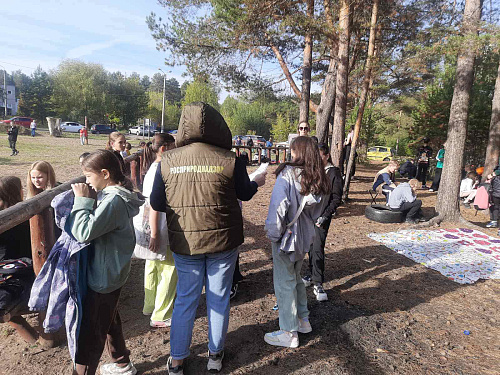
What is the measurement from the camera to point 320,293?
3.71 metres

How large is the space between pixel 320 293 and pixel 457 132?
573cm

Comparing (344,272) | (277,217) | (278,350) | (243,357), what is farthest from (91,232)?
(344,272)

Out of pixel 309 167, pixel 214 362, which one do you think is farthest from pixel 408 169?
pixel 214 362

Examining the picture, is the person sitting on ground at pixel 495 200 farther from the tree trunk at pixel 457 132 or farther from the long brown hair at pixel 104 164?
the long brown hair at pixel 104 164

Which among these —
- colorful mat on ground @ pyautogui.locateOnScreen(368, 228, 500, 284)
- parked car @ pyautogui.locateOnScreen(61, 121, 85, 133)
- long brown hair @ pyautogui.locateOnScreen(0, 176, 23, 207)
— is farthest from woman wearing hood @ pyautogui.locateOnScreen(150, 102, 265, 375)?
parked car @ pyautogui.locateOnScreen(61, 121, 85, 133)

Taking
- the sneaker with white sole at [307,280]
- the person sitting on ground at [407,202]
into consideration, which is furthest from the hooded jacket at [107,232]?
the person sitting on ground at [407,202]

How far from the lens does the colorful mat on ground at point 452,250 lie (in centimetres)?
487

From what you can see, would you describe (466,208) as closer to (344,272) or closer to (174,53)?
(344,272)

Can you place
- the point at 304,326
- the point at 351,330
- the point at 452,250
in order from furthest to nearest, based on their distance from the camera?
the point at 452,250
the point at 351,330
the point at 304,326

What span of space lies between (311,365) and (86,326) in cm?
170

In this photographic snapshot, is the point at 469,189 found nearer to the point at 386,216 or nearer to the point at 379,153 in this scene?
the point at 386,216

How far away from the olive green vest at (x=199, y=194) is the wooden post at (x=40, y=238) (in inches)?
47.4

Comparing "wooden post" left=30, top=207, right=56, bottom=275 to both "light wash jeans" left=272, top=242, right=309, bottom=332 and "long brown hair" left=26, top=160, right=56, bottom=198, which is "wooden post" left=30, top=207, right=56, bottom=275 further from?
"light wash jeans" left=272, top=242, right=309, bottom=332

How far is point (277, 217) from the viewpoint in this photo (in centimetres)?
266
